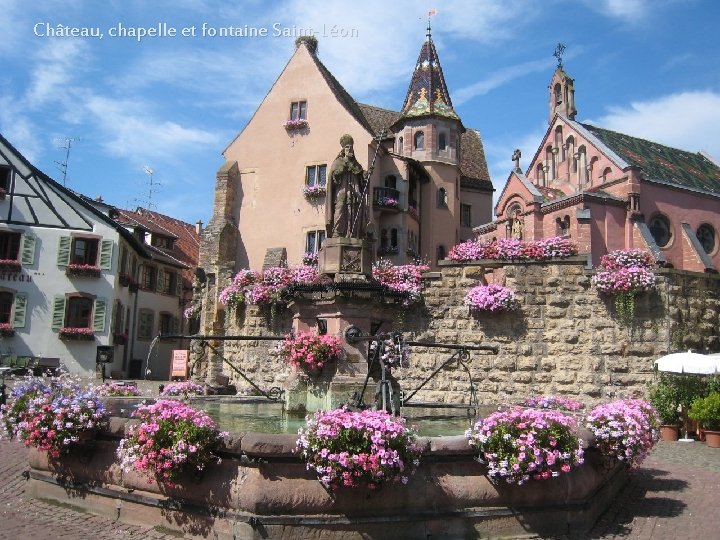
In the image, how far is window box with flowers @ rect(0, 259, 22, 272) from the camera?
109 feet

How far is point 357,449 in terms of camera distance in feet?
21.0

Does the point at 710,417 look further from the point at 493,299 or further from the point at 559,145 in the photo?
the point at 559,145

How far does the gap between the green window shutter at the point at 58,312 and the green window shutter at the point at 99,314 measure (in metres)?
1.49

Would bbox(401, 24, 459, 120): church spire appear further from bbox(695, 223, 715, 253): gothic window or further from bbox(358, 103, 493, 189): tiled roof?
bbox(695, 223, 715, 253): gothic window

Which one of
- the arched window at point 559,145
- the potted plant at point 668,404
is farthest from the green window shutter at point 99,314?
the arched window at point 559,145

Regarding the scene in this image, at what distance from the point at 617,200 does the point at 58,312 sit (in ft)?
Result: 91.6

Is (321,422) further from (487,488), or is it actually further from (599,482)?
(599,482)

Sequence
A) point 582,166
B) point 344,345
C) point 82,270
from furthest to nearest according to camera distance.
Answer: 1. point 582,166
2. point 82,270
3. point 344,345

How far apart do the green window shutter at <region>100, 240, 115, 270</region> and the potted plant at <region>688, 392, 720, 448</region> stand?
93.5 ft

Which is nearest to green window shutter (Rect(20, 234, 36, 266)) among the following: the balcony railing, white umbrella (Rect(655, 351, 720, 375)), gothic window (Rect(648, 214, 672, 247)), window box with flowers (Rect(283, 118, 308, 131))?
window box with flowers (Rect(283, 118, 308, 131))

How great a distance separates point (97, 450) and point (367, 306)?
461 centimetres

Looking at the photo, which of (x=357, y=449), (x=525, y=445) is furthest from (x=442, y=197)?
(x=357, y=449)

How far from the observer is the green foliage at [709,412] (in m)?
14.7

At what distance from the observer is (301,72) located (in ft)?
111
